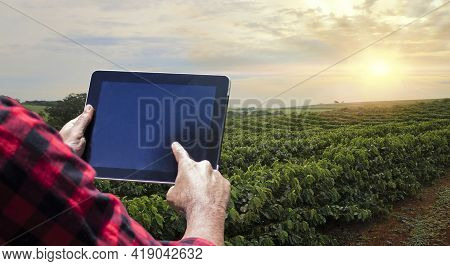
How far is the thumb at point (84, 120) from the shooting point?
1.32 metres

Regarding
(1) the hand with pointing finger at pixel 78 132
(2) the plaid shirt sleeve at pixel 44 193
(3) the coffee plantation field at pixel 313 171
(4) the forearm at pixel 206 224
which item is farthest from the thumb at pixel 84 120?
(3) the coffee plantation field at pixel 313 171

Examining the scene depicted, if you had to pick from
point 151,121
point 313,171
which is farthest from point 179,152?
point 313,171

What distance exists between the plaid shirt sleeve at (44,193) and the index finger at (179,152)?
48 centimetres

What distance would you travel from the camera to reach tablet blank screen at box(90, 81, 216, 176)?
125 centimetres

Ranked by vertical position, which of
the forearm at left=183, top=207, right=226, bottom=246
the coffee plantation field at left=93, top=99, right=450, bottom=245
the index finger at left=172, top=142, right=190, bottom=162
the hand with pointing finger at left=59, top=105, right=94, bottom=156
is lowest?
the coffee plantation field at left=93, top=99, right=450, bottom=245

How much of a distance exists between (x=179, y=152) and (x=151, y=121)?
0.41ft

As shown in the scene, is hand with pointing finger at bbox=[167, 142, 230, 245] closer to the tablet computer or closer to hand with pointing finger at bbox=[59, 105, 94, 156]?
the tablet computer

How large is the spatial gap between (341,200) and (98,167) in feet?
8.80

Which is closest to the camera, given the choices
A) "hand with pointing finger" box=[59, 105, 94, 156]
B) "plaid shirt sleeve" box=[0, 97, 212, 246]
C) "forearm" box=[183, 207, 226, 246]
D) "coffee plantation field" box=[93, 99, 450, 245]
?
"plaid shirt sleeve" box=[0, 97, 212, 246]

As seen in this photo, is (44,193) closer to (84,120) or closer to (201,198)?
(201,198)

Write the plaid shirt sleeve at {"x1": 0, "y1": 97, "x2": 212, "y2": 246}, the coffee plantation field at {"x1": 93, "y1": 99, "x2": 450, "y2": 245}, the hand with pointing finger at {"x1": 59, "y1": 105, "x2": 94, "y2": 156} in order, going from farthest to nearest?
the coffee plantation field at {"x1": 93, "y1": 99, "x2": 450, "y2": 245}, the hand with pointing finger at {"x1": 59, "y1": 105, "x2": 94, "y2": 156}, the plaid shirt sleeve at {"x1": 0, "y1": 97, "x2": 212, "y2": 246}

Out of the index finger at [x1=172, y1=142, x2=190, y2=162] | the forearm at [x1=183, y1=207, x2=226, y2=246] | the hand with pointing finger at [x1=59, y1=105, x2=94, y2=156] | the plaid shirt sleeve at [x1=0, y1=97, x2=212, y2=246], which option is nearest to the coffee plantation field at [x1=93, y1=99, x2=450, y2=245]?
the hand with pointing finger at [x1=59, y1=105, x2=94, y2=156]

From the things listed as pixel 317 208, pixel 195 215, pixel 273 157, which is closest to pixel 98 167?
pixel 195 215

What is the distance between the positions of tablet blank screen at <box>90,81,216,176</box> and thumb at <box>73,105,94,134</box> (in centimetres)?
2
